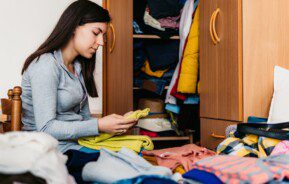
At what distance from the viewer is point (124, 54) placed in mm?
2359

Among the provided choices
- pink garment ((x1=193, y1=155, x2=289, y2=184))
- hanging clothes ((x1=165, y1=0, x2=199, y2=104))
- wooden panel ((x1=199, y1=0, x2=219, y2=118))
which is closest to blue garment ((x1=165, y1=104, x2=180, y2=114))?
hanging clothes ((x1=165, y1=0, x2=199, y2=104))

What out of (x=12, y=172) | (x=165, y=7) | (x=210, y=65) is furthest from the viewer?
(x=165, y=7)

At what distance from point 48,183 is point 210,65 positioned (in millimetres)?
1453

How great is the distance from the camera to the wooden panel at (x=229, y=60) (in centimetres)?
163

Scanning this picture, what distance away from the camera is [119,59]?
7.71 feet

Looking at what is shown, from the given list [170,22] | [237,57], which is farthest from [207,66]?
[170,22]

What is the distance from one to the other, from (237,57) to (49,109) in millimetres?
916

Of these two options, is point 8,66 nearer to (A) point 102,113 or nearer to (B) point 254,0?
(A) point 102,113

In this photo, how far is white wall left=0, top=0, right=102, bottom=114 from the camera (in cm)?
234

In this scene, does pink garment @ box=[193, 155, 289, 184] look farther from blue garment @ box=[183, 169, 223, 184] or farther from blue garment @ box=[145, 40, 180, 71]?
blue garment @ box=[145, 40, 180, 71]

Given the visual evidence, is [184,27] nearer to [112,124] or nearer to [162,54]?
[162,54]

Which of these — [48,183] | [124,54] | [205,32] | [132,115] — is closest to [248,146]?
[132,115]

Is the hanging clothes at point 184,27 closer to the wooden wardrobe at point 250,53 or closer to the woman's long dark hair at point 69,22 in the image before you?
the wooden wardrobe at point 250,53

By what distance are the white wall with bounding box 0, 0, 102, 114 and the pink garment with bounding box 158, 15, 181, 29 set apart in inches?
28.4
